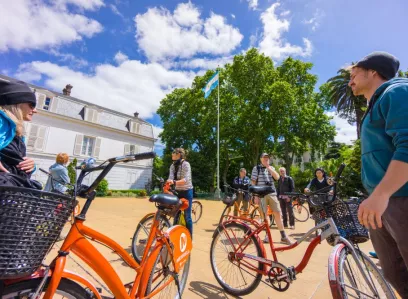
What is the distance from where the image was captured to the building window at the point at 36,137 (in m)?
19.0

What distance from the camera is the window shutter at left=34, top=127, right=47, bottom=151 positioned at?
762 inches

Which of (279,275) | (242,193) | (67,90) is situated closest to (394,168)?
(279,275)

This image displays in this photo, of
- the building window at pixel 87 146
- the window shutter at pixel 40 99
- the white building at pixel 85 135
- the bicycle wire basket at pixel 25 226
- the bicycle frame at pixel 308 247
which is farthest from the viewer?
the building window at pixel 87 146

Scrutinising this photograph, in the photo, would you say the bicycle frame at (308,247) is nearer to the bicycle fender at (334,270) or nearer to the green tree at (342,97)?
the bicycle fender at (334,270)

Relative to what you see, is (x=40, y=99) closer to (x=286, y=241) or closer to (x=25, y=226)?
(x=286, y=241)

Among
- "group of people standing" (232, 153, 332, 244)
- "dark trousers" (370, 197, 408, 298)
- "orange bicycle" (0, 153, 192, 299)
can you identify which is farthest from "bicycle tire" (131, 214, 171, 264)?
"dark trousers" (370, 197, 408, 298)

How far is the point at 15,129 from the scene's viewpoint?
1268mm

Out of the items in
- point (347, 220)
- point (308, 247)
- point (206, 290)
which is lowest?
point (206, 290)

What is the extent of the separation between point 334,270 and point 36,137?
937 inches

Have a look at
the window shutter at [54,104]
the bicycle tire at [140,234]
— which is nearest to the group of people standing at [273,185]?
the bicycle tire at [140,234]

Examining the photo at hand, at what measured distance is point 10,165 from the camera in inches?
55.5

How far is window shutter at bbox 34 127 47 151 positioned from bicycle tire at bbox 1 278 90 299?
2285cm

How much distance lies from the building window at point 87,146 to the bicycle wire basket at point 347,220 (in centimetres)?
2360

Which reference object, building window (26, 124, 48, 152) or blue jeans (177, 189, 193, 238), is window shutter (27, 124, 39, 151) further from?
blue jeans (177, 189, 193, 238)
